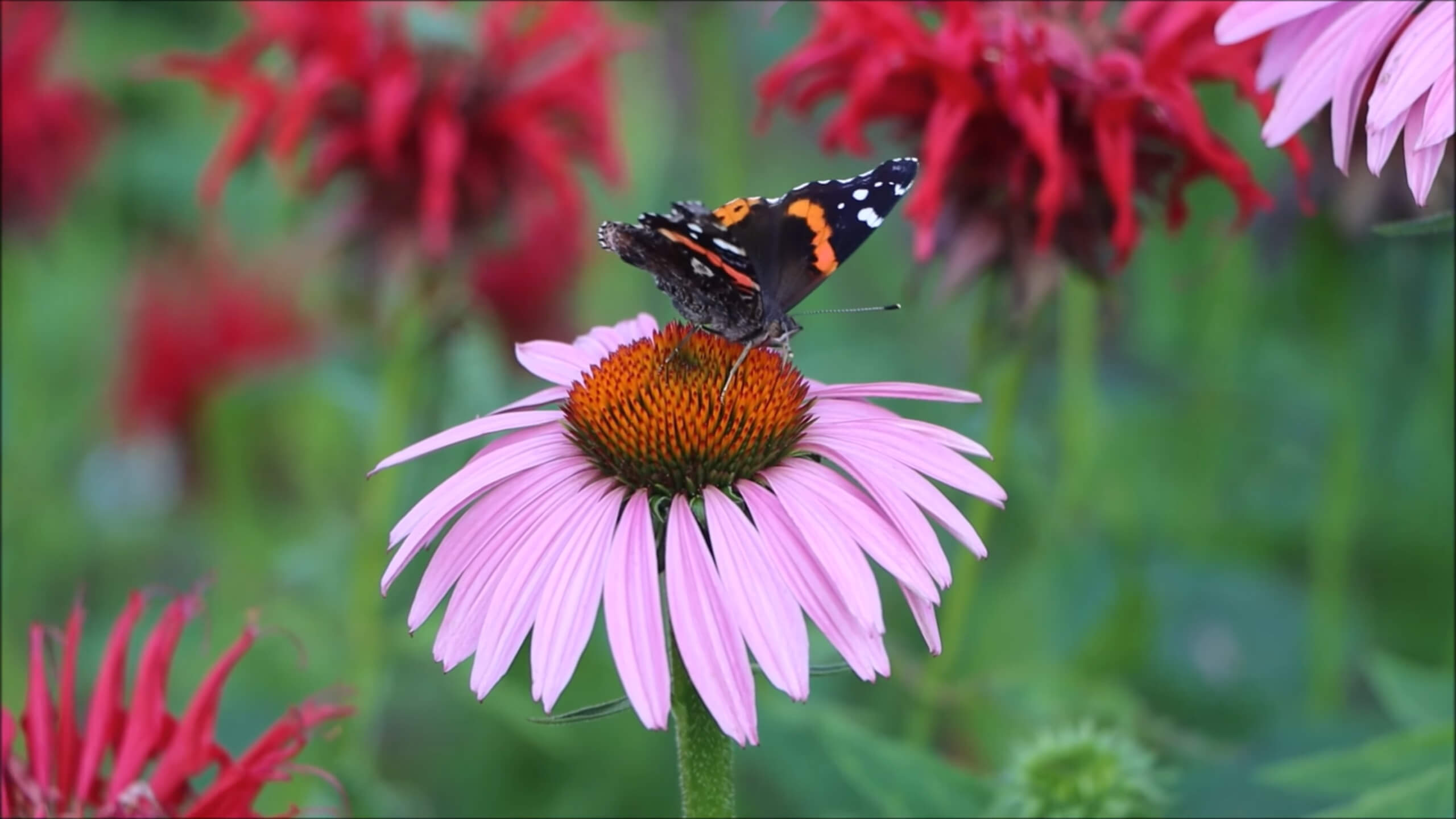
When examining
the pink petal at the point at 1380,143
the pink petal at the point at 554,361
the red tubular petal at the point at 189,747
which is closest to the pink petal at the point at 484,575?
the pink petal at the point at 554,361

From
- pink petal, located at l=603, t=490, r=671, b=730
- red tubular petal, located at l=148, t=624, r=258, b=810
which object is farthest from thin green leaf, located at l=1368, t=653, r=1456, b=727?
red tubular petal, located at l=148, t=624, r=258, b=810

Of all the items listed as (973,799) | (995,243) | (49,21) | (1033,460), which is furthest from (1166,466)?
(49,21)

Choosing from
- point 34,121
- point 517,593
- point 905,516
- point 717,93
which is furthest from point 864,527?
point 34,121

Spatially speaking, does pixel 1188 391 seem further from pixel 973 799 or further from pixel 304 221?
pixel 304 221

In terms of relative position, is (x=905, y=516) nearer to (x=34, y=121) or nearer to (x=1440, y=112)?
(x=1440, y=112)

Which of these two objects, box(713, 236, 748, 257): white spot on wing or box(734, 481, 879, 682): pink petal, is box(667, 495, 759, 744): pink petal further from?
box(713, 236, 748, 257): white spot on wing

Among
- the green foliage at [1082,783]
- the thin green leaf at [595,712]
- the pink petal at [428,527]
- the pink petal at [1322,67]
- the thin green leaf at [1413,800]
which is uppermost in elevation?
the pink petal at [1322,67]

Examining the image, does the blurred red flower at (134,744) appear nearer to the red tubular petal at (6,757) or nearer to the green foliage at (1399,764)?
the red tubular petal at (6,757)
